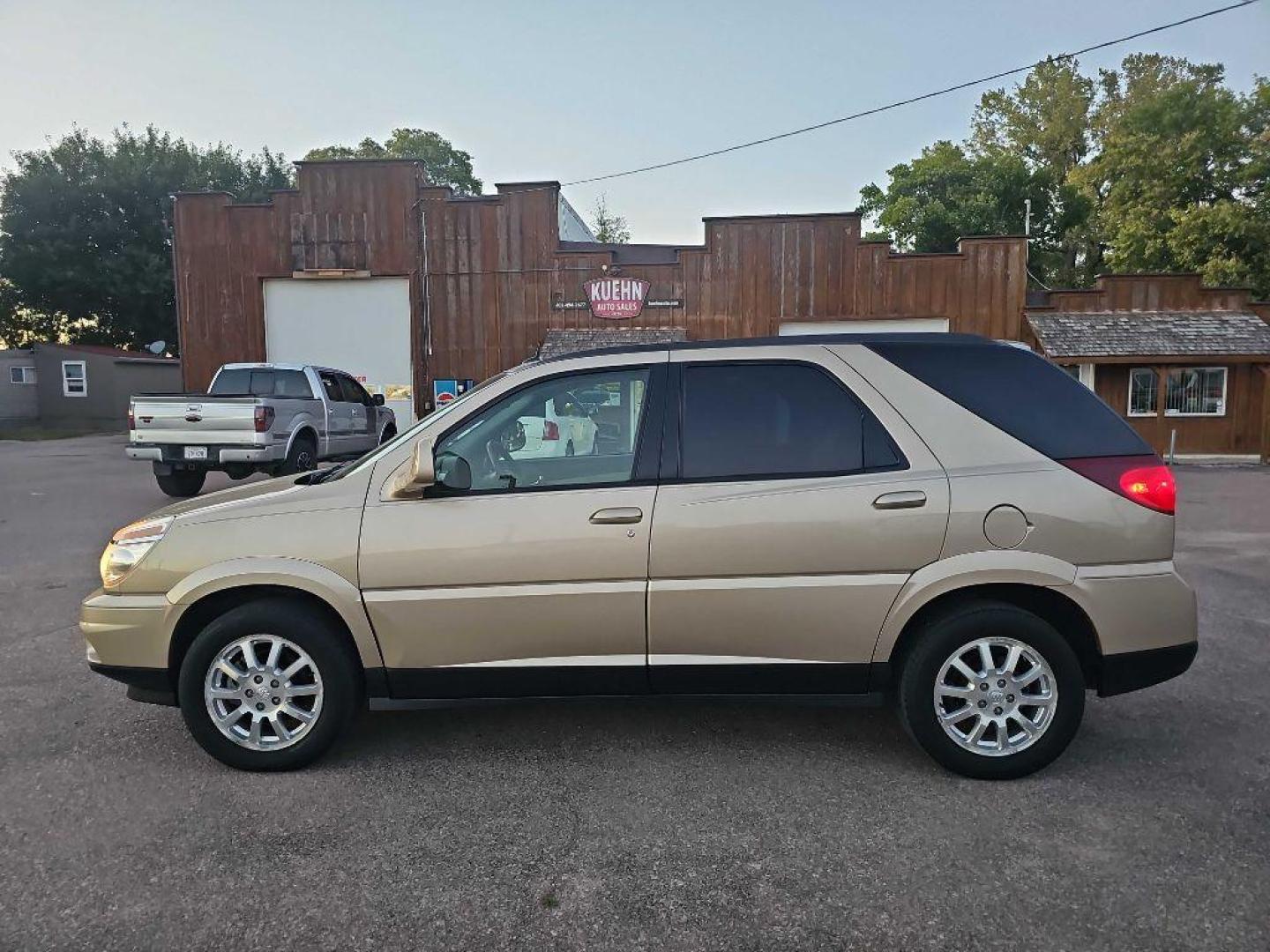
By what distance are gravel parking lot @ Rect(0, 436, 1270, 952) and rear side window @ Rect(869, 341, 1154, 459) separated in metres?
1.42

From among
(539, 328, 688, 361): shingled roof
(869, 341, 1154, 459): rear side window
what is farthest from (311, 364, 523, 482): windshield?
(539, 328, 688, 361): shingled roof

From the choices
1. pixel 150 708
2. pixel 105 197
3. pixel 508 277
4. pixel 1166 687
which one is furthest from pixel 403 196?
pixel 105 197

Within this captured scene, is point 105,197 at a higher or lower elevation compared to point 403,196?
higher

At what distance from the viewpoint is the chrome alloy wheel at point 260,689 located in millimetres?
3744

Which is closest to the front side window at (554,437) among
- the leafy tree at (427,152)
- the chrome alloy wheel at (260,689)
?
the chrome alloy wheel at (260,689)

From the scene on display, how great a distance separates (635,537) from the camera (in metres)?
3.64

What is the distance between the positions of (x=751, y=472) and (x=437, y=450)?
135 centimetres

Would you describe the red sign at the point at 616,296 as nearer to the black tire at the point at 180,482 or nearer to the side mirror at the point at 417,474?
the black tire at the point at 180,482

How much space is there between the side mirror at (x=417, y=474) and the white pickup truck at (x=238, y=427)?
348 inches

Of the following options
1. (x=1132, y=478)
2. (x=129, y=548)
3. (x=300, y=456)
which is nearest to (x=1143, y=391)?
(x=300, y=456)

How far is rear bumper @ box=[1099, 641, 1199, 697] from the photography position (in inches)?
144

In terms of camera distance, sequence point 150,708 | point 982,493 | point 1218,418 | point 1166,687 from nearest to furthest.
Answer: point 982,493 < point 150,708 < point 1166,687 < point 1218,418

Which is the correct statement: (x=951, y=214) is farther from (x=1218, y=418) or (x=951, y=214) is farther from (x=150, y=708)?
(x=150, y=708)

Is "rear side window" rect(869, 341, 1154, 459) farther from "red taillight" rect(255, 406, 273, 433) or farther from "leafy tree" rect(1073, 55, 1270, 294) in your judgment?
"leafy tree" rect(1073, 55, 1270, 294)
